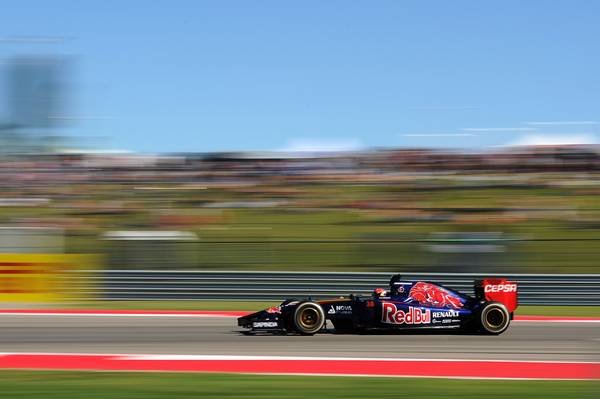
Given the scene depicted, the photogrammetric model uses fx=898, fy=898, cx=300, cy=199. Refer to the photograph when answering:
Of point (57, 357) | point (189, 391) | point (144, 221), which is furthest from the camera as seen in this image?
point (144, 221)

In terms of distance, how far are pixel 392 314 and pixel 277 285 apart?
577 centimetres

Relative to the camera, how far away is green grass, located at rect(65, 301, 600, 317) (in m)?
16.4

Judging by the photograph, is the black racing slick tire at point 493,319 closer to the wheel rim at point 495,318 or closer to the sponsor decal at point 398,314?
the wheel rim at point 495,318

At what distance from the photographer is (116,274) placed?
17.6 metres

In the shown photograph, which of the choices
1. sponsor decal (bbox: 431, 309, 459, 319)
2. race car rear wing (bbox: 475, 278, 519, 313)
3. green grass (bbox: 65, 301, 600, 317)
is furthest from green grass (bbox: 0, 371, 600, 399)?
green grass (bbox: 65, 301, 600, 317)

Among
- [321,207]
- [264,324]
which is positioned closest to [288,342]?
[264,324]

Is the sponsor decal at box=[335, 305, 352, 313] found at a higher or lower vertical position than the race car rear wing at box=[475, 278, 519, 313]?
lower

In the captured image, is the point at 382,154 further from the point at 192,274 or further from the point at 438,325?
the point at 438,325

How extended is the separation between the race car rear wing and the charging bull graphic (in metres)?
0.50

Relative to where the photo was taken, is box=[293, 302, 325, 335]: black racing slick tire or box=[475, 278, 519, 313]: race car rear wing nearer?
box=[293, 302, 325, 335]: black racing slick tire

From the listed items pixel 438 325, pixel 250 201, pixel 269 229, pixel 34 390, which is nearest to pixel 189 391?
pixel 34 390

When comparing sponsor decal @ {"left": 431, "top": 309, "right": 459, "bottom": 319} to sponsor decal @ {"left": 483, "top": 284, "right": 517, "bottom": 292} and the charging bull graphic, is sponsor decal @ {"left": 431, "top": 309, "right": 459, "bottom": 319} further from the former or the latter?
sponsor decal @ {"left": 483, "top": 284, "right": 517, "bottom": 292}

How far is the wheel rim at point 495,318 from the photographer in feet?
39.4

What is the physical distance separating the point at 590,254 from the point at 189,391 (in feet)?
45.1
